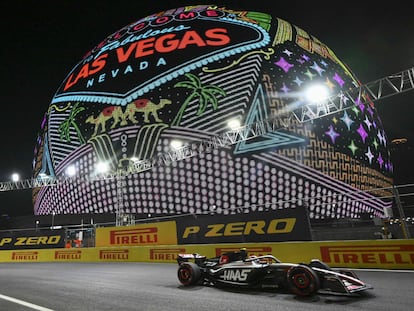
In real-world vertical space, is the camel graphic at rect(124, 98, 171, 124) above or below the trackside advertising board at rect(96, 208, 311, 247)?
above

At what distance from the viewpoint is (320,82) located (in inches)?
1145

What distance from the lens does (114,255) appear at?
12.9 metres

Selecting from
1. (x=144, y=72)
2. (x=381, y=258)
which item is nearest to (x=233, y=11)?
(x=144, y=72)

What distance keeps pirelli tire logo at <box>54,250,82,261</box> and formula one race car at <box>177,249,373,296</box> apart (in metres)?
9.93

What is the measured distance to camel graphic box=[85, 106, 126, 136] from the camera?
28531mm

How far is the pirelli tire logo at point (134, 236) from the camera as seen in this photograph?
1228cm

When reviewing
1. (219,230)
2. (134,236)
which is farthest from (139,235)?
(219,230)

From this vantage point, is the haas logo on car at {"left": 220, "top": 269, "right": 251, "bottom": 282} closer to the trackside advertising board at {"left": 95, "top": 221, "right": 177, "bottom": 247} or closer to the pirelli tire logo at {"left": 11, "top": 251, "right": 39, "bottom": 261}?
the trackside advertising board at {"left": 95, "top": 221, "right": 177, "bottom": 247}

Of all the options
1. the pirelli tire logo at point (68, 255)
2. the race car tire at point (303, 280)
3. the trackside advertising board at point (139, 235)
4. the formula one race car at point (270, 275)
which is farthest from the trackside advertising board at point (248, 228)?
the pirelli tire logo at point (68, 255)

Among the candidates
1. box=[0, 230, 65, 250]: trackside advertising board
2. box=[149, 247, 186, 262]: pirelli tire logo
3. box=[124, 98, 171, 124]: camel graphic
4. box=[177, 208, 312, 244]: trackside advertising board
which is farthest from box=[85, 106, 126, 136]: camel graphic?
box=[177, 208, 312, 244]: trackside advertising board

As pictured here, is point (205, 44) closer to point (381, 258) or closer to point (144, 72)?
point (144, 72)

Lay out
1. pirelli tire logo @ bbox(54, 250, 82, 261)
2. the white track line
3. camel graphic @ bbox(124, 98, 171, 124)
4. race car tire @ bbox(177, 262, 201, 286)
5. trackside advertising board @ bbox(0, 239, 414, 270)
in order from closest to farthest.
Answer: the white track line
race car tire @ bbox(177, 262, 201, 286)
trackside advertising board @ bbox(0, 239, 414, 270)
pirelli tire logo @ bbox(54, 250, 82, 261)
camel graphic @ bbox(124, 98, 171, 124)

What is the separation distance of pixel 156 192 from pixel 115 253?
13.2 metres

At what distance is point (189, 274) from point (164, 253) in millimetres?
5907
